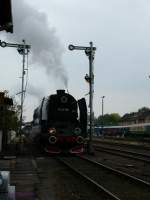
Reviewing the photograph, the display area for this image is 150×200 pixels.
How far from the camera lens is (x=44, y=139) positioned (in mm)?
24344

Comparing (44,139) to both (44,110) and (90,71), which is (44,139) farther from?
(90,71)

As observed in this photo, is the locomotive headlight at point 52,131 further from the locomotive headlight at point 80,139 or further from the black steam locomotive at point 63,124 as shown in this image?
the locomotive headlight at point 80,139

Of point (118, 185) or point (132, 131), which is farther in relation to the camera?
point (132, 131)

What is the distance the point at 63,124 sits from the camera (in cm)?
2494

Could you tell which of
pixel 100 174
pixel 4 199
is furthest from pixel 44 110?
pixel 4 199

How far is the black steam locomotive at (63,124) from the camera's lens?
24312mm

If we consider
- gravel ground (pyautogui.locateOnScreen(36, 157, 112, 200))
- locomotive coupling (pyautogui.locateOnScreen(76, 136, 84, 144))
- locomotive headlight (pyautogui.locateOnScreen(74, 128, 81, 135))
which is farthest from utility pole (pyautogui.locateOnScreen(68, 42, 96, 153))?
gravel ground (pyautogui.locateOnScreen(36, 157, 112, 200))

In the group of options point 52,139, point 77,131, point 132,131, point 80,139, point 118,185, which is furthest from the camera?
point 132,131

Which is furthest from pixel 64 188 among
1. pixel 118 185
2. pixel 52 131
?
pixel 52 131

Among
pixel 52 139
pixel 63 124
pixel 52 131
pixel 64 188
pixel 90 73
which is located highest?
pixel 90 73

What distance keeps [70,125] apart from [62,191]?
43.3 feet

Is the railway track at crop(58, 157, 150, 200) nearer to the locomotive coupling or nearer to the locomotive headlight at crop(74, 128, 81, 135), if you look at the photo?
the locomotive coupling

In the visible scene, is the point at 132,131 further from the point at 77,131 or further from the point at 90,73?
the point at 77,131

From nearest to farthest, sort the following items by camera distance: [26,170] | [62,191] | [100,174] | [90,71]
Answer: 1. [62,191]
2. [100,174]
3. [26,170]
4. [90,71]
